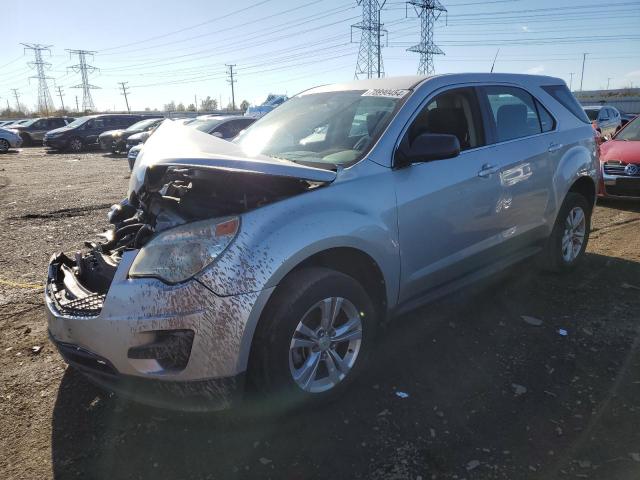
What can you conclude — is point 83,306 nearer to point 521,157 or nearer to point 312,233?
point 312,233

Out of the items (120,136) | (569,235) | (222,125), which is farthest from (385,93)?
(120,136)

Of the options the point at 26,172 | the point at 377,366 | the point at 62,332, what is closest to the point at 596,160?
the point at 377,366

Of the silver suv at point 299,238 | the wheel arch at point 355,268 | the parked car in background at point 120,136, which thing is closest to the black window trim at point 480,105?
the silver suv at point 299,238

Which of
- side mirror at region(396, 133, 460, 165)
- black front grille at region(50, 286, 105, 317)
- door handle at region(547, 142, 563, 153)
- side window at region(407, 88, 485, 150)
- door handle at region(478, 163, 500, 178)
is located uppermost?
side window at region(407, 88, 485, 150)

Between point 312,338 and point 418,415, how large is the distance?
0.75 meters

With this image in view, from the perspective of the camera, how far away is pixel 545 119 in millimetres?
4453

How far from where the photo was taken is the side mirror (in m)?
2.95

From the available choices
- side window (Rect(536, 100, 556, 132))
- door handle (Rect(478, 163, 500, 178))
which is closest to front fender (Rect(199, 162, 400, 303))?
door handle (Rect(478, 163, 500, 178))

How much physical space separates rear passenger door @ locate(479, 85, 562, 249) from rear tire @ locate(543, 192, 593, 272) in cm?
38

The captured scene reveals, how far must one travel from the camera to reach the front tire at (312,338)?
97.4 inches

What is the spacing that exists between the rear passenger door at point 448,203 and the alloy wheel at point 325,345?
476 mm

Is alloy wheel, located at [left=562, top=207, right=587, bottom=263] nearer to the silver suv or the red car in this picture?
the silver suv

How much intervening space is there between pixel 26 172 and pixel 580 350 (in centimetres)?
1576

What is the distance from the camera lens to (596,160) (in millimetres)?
4996
